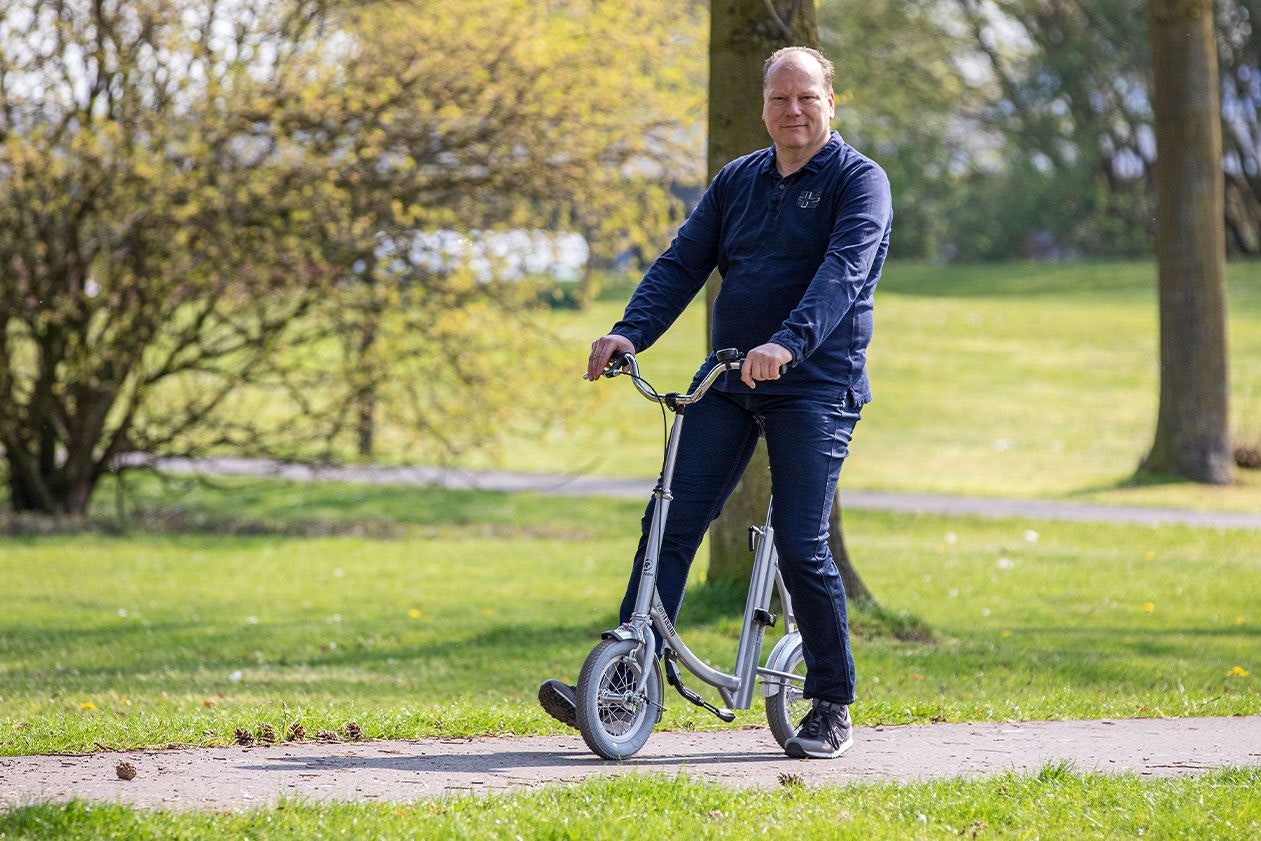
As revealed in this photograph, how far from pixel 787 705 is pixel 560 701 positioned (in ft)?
2.63

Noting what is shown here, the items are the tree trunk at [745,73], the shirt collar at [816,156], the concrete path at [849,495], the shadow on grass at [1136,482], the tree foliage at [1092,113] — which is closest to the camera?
the shirt collar at [816,156]

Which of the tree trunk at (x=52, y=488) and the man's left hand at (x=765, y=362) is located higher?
the man's left hand at (x=765, y=362)

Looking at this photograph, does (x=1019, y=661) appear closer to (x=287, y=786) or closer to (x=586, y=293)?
(x=287, y=786)

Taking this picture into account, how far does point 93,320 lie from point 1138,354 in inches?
801

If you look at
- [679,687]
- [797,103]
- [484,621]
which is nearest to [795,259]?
[797,103]

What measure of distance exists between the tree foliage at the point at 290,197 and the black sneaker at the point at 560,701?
8.49 metres

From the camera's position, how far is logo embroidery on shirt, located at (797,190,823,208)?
4.92 metres

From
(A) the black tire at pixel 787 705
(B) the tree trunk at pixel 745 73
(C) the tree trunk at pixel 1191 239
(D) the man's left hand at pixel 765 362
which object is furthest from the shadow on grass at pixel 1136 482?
(D) the man's left hand at pixel 765 362

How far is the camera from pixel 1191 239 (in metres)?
15.8

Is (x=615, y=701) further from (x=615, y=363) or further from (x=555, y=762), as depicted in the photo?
(x=615, y=363)

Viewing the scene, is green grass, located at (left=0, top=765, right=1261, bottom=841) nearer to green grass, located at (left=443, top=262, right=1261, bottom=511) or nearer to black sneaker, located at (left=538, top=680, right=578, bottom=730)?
black sneaker, located at (left=538, top=680, right=578, bottom=730)

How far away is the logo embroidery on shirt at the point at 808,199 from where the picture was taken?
4.92 meters

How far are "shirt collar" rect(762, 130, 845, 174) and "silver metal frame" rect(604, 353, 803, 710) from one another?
2.20 ft

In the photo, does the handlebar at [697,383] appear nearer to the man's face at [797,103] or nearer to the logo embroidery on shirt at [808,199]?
the logo embroidery on shirt at [808,199]
